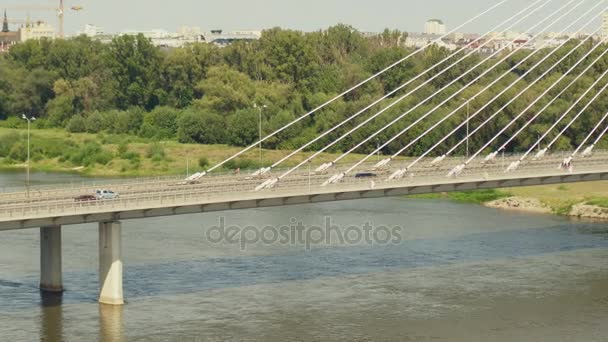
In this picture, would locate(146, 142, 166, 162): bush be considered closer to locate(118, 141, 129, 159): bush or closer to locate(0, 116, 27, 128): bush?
locate(118, 141, 129, 159): bush

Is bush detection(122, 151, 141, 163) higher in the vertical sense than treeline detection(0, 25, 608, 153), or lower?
lower

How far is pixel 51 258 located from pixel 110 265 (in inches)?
132

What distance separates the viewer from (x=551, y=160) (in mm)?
75750

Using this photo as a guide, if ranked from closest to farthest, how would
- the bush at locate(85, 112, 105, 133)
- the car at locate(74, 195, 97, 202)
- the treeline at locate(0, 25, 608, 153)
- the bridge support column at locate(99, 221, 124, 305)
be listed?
1. the bridge support column at locate(99, 221, 124, 305)
2. the car at locate(74, 195, 97, 202)
3. the treeline at locate(0, 25, 608, 153)
4. the bush at locate(85, 112, 105, 133)

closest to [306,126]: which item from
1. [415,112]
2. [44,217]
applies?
[415,112]

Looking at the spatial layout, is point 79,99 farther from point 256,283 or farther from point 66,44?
point 256,283

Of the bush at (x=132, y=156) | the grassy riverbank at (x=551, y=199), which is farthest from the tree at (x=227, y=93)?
the grassy riverbank at (x=551, y=199)

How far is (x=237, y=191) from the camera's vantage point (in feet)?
204

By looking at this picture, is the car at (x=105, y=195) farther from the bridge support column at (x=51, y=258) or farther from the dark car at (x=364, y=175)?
the dark car at (x=364, y=175)

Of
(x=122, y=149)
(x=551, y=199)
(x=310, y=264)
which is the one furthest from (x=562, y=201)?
(x=122, y=149)

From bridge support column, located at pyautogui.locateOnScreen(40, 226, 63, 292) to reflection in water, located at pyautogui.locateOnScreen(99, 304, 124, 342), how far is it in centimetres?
322

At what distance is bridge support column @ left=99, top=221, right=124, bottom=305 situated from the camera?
58.3 metres

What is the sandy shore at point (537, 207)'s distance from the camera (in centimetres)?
9012

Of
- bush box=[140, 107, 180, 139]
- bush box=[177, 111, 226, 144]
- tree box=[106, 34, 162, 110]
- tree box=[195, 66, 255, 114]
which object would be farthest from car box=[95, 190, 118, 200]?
tree box=[106, 34, 162, 110]
